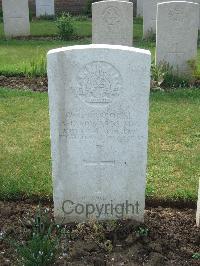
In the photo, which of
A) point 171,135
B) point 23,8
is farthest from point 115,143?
point 23,8

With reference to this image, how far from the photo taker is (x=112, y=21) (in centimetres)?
905

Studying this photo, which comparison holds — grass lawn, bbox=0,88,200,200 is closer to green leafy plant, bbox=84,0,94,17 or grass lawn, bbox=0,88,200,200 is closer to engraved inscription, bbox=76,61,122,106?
engraved inscription, bbox=76,61,122,106

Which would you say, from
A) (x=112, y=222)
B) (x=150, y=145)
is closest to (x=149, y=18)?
(x=150, y=145)

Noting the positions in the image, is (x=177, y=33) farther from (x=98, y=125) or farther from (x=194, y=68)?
(x=98, y=125)

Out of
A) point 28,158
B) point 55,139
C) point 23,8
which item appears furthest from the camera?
point 23,8

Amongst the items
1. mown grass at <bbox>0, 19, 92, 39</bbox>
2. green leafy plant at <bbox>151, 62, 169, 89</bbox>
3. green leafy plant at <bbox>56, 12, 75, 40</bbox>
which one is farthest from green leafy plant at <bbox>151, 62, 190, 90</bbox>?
mown grass at <bbox>0, 19, 92, 39</bbox>

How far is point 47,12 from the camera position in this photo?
18.7 meters

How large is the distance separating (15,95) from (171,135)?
2.93 m

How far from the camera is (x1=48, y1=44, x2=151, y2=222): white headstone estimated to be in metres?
3.56

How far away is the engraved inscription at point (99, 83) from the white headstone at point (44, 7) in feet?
51.2

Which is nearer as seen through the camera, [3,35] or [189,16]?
[189,16]

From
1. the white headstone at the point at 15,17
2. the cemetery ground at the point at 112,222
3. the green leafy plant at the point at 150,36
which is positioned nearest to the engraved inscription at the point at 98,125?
the cemetery ground at the point at 112,222

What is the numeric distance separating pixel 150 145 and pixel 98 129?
7.36 ft

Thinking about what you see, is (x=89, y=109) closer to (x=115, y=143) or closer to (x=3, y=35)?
(x=115, y=143)
